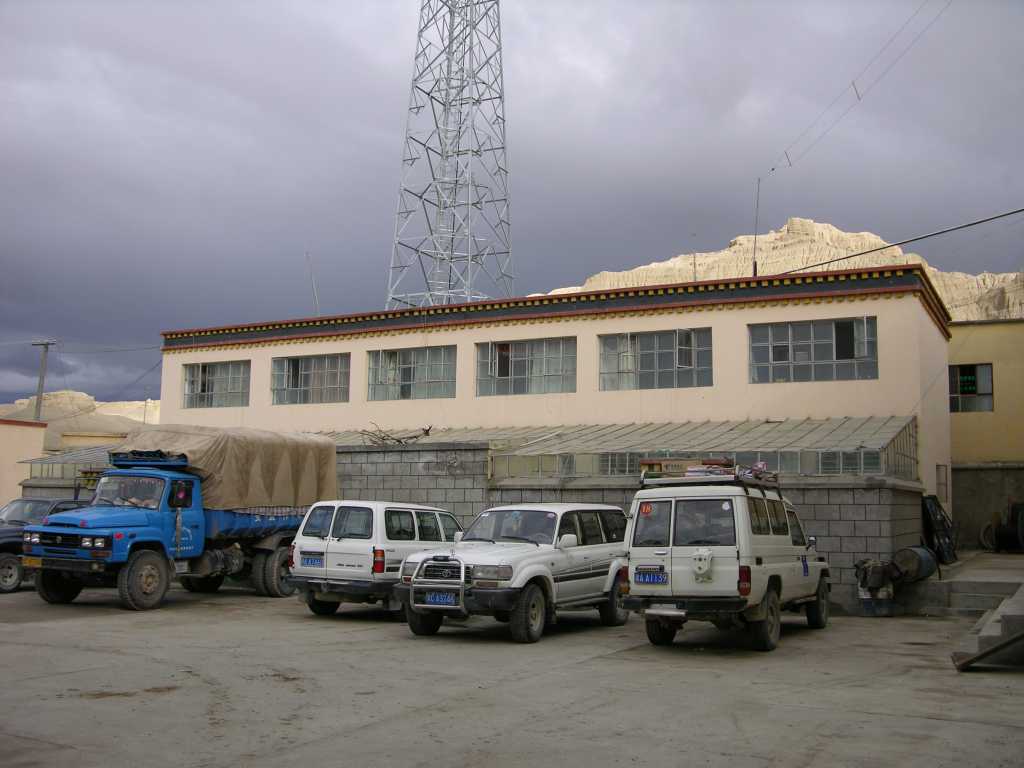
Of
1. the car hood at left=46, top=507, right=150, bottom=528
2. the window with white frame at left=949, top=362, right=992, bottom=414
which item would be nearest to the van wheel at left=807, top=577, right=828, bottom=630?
the car hood at left=46, top=507, right=150, bottom=528

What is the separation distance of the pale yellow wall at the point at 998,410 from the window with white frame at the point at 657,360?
10.7 metres

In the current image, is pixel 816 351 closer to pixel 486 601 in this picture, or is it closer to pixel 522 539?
pixel 522 539

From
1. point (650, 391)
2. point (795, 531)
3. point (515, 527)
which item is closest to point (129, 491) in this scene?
point (515, 527)

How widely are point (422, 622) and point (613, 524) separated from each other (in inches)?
149

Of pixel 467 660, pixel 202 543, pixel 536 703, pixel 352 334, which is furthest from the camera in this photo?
pixel 352 334

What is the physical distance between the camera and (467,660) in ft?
37.7

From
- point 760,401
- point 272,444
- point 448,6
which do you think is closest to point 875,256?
point 448,6

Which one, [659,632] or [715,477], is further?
[659,632]

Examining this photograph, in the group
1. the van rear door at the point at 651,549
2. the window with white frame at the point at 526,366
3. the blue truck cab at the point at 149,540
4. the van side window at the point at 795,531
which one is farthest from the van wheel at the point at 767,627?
the window with white frame at the point at 526,366

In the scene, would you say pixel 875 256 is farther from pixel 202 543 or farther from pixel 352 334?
pixel 202 543

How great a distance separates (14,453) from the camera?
111ft

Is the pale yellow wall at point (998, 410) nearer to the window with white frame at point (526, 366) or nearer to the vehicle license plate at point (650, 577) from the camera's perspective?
the window with white frame at point (526, 366)

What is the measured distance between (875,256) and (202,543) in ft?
394

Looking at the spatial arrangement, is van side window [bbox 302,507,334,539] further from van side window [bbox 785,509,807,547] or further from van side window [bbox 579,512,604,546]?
van side window [bbox 785,509,807,547]
